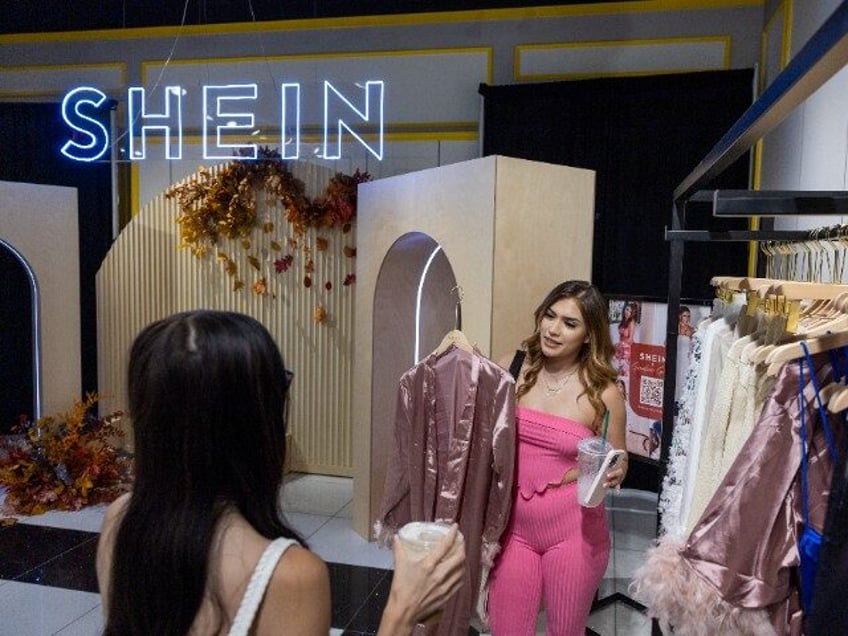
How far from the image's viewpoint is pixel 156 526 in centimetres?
95

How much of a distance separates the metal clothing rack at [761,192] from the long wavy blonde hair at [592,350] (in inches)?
9.2

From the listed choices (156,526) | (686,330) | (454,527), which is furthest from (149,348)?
(686,330)

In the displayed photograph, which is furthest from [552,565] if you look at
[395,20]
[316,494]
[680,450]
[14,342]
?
[14,342]

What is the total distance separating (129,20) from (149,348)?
6132 millimetres

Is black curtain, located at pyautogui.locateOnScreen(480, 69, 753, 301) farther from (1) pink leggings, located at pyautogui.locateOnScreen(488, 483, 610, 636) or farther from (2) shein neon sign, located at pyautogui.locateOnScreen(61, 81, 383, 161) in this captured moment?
(1) pink leggings, located at pyautogui.locateOnScreen(488, 483, 610, 636)

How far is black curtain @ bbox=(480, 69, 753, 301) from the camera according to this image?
15.4ft

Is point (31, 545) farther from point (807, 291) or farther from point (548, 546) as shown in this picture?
point (807, 291)

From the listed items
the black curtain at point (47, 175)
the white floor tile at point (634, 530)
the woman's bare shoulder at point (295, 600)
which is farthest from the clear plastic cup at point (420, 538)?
the black curtain at point (47, 175)

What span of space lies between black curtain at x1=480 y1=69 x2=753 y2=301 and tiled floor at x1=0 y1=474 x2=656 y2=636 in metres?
1.74

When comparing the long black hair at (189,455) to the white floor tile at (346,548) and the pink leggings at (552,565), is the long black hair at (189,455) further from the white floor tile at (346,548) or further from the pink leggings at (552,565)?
the white floor tile at (346,548)

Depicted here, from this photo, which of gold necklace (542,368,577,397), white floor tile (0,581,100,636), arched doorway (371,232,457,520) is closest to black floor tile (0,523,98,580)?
white floor tile (0,581,100,636)

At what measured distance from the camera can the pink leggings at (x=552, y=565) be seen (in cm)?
219

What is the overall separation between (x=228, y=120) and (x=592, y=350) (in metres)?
4.04

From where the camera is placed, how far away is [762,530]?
119 cm
